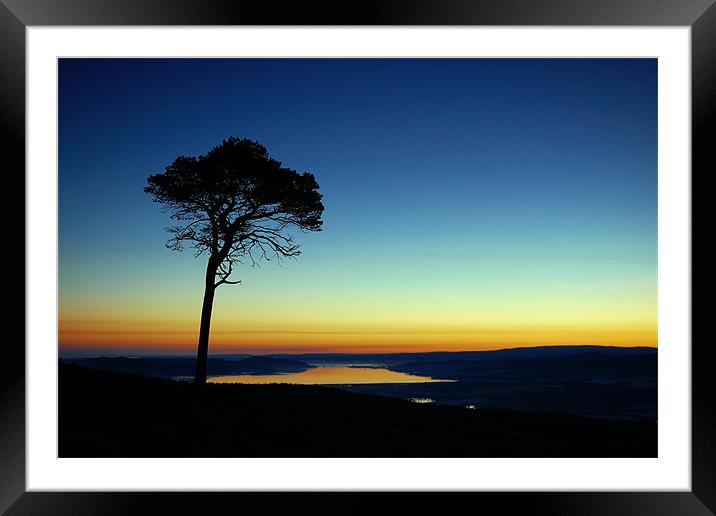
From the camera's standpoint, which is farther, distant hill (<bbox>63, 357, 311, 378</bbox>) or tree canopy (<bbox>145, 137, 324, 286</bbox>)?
distant hill (<bbox>63, 357, 311, 378</bbox>)

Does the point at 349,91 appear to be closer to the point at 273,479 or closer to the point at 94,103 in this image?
the point at 94,103

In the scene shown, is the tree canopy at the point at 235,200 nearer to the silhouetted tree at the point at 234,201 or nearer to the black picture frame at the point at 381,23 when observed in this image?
the silhouetted tree at the point at 234,201

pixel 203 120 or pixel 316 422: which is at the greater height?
pixel 203 120

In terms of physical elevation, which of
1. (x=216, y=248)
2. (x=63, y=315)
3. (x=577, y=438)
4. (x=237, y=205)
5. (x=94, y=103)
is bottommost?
(x=577, y=438)

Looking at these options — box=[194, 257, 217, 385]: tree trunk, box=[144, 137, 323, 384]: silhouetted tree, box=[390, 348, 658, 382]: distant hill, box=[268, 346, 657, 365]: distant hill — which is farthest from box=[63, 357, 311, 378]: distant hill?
box=[390, 348, 658, 382]: distant hill

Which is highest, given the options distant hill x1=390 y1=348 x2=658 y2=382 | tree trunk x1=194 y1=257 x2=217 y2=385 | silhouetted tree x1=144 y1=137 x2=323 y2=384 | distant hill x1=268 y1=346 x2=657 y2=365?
silhouetted tree x1=144 y1=137 x2=323 y2=384

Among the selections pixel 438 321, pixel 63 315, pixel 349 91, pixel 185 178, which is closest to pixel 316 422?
pixel 185 178

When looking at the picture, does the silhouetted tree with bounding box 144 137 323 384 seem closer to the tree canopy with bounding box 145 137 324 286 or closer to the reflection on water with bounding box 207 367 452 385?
the tree canopy with bounding box 145 137 324 286
